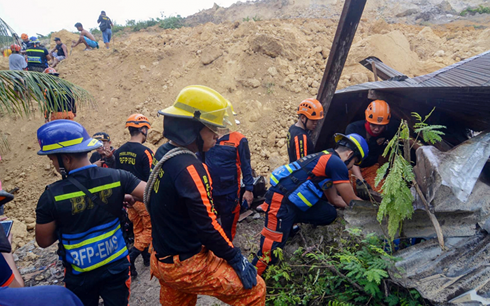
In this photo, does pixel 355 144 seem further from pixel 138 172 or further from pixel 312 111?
pixel 138 172

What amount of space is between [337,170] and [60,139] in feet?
8.41

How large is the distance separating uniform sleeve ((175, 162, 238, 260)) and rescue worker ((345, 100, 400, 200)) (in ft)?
8.14

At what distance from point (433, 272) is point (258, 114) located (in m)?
5.94

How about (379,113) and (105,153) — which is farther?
(105,153)

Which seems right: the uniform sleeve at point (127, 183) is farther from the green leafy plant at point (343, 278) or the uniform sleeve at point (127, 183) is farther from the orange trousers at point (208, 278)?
Answer: the green leafy plant at point (343, 278)

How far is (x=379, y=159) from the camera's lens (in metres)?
4.96

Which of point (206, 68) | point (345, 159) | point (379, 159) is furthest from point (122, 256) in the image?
point (206, 68)

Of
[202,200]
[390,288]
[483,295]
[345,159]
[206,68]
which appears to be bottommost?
[390,288]

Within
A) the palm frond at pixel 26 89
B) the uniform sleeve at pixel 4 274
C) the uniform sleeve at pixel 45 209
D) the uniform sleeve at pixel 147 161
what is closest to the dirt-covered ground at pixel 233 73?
the uniform sleeve at pixel 147 161

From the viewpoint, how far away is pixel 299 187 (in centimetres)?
320

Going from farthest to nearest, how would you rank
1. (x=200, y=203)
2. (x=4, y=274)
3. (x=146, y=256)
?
(x=146, y=256)
(x=200, y=203)
(x=4, y=274)

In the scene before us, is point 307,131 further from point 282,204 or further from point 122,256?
point 122,256

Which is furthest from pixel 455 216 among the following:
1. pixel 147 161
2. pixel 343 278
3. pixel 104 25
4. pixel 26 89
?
pixel 104 25

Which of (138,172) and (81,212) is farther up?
(81,212)
